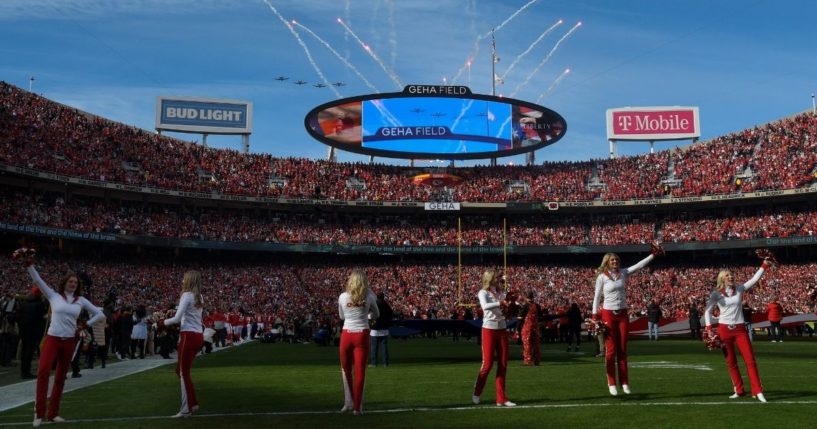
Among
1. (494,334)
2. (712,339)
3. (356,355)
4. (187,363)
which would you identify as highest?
(494,334)

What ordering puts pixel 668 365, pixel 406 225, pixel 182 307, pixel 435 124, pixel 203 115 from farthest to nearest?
1. pixel 203 115
2. pixel 406 225
3. pixel 435 124
4. pixel 668 365
5. pixel 182 307

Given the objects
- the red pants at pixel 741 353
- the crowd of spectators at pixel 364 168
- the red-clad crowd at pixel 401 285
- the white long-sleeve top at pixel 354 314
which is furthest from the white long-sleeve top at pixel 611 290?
the crowd of spectators at pixel 364 168

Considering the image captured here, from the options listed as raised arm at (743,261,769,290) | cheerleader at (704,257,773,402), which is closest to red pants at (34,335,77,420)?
cheerleader at (704,257,773,402)

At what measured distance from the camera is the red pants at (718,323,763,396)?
1098cm

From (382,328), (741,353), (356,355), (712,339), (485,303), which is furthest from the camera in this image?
(382,328)

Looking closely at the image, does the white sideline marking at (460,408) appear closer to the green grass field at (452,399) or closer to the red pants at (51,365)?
the green grass field at (452,399)

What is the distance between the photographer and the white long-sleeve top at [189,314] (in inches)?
406

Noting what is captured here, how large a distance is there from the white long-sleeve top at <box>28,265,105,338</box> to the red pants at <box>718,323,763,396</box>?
913 centimetres

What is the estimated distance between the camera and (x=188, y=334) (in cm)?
1043

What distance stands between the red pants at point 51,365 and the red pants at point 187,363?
4.89 feet

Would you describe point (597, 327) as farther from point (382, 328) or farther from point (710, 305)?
point (382, 328)

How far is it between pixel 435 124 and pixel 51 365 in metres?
53.7

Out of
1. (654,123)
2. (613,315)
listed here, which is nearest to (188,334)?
(613,315)

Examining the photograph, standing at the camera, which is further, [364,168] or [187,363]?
[364,168]
